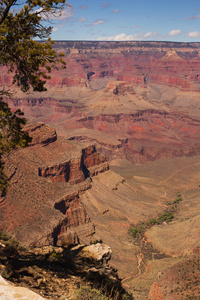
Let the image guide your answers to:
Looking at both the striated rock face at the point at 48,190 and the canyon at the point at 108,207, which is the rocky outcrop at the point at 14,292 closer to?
the canyon at the point at 108,207

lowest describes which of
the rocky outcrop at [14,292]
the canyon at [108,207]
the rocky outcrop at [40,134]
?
the canyon at [108,207]

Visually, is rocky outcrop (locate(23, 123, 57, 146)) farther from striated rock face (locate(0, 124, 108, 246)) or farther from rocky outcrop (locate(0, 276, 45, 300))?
rocky outcrop (locate(0, 276, 45, 300))

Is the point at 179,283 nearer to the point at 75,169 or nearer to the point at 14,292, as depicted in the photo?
the point at 14,292

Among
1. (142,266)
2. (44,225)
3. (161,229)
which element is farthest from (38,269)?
(161,229)

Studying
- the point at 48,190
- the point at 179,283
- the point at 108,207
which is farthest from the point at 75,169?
the point at 179,283

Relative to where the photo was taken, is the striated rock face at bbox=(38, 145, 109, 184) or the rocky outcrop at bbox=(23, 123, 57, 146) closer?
the striated rock face at bbox=(38, 145, 109, 184)

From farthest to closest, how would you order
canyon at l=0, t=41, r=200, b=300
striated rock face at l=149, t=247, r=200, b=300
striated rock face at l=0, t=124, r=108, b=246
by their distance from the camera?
striated rock face at l=0, t=124, r=108, b=246 → canyon at l=0, t=41, r=200, b=300 → striated rock face at l=149, t=247, r=200, b=300

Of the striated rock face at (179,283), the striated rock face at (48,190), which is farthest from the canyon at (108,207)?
the striated rock face at (179,283)

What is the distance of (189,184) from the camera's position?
93.7m

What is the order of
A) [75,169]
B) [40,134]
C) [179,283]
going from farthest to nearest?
[75,169] < [40,134] < [179,283]

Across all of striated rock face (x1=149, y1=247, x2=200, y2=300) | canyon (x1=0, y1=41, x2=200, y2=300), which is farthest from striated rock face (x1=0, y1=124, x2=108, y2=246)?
striated rock face (x1=149, y1=247, x2=200, y2=300)

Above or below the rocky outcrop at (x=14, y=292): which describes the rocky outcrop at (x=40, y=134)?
below

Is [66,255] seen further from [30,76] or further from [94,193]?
[94,193]

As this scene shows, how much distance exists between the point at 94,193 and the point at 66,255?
47921 mm
